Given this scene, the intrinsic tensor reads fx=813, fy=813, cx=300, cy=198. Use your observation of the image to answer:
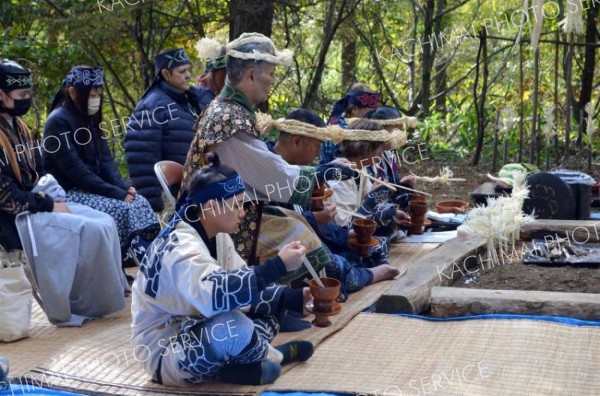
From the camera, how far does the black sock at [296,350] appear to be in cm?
338

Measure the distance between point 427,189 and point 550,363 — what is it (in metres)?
5.09

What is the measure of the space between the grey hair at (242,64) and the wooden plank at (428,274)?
1293 mm

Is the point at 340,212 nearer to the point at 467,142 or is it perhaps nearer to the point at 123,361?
the point at 123,361

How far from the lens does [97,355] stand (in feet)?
11.8

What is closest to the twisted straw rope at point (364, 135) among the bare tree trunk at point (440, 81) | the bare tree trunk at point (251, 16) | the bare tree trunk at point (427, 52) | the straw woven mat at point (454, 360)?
the straw woven mat at point (454, 360)

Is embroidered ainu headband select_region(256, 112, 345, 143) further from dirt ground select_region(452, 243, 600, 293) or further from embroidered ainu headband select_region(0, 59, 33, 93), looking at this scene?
embroidered ainu headband select_region(0, 59, 33, 93)

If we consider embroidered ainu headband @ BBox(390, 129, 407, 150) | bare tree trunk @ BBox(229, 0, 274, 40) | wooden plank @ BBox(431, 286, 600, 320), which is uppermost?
bare tree trunk @ BBox(229, 0, 274, 40)

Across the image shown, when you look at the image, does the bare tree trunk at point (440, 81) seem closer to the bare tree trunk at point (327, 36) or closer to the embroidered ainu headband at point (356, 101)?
the bare tree trunk at point (327, 36)

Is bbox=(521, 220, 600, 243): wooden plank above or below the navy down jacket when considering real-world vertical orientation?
below

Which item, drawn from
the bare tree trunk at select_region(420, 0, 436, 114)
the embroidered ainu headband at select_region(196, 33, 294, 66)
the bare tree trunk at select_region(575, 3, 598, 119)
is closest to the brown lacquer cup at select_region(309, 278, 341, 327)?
the embroidered ainu headband at select_region(196, 33, 294, 66)

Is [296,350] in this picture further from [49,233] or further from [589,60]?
[589,60]

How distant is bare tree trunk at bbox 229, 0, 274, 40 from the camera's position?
312 inches

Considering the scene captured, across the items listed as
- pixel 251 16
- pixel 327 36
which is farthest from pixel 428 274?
pixel 327 36

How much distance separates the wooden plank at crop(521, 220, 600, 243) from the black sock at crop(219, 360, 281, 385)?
9.32ft
